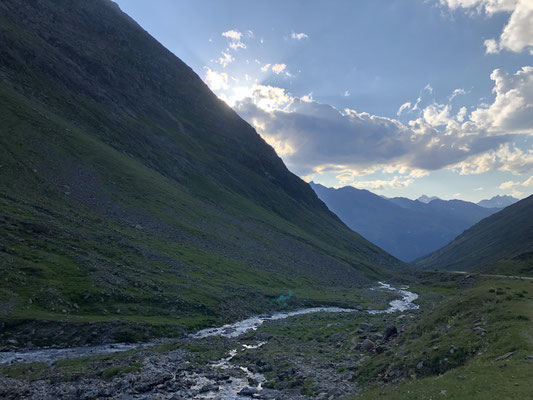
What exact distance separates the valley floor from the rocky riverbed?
0.30ft

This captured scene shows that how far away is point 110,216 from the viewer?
84125 millimetres

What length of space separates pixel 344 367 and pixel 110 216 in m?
70.3

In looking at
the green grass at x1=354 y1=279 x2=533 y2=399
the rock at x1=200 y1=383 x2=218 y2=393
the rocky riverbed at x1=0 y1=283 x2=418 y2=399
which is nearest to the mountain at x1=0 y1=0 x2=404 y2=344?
the rocky riverbed at x1=0 y1=283 x2=418 y2=399

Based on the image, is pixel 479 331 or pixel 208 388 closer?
pixel 479 331

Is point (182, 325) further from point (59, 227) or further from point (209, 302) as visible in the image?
point (59, 227)

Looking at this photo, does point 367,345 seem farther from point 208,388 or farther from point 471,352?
point 208,388

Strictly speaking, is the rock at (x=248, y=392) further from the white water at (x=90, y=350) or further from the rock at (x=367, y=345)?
the white water at (x=90, y=350)

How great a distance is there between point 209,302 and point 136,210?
154 ft

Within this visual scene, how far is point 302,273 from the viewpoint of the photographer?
376ft

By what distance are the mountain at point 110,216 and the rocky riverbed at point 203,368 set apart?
630 cm

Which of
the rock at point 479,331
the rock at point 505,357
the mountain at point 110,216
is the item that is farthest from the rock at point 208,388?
the rock at point 479,331

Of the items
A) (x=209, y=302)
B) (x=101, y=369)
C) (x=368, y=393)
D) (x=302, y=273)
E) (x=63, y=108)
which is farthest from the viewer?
(x=63, y=108)

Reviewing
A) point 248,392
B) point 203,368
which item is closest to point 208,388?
point 248,392

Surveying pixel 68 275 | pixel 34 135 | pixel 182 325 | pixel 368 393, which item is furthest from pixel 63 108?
pixel 368 393
